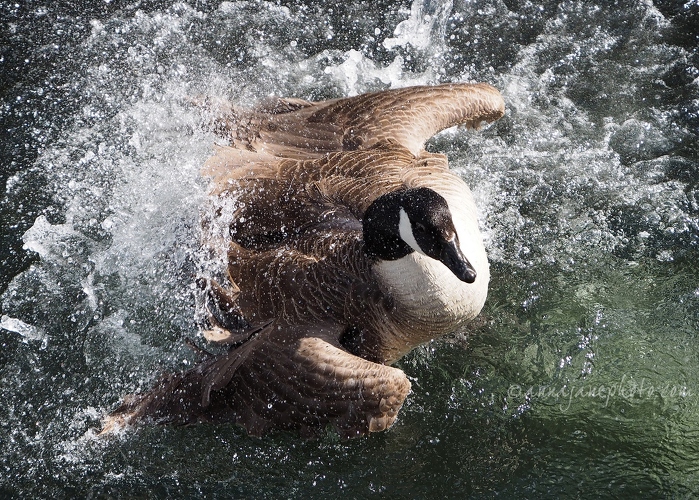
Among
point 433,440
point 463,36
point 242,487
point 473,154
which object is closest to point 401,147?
point 473,154

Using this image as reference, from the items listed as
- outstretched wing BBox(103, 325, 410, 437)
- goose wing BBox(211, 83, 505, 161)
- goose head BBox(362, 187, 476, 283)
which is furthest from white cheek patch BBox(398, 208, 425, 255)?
goose wing BBox(211, 83, 505, 161)

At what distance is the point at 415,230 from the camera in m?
4.07

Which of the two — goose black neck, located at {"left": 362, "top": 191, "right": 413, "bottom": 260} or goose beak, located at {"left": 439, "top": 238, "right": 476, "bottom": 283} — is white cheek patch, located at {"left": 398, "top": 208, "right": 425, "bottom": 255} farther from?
goose beak, located at {"left": 439, "top": 238, "right": 476, "bottom": 283}

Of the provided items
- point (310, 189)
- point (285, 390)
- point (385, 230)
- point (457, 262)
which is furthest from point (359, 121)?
point (285, 390)

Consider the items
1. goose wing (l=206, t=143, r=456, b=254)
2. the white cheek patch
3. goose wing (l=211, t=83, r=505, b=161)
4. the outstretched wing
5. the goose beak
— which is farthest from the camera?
goose wing (l=211, t=83, r=505, b=161)

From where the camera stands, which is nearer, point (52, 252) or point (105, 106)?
point (52, 252)

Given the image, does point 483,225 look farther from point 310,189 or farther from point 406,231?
point 406,231

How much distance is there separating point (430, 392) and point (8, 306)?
3107 mm

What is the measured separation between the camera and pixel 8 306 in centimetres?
571

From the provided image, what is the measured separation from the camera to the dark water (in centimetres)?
482

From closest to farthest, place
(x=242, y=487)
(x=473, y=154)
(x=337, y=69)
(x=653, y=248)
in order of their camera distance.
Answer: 1. (x=242, y=487)
2. (x=653, y=248)
3. (x=473, y=154)
4. (x=337, y=69)

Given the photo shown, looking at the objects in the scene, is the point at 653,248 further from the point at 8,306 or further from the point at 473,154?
the point at 8,306

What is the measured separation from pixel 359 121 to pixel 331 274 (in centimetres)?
143

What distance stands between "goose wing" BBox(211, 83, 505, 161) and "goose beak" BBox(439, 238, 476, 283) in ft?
5.36
